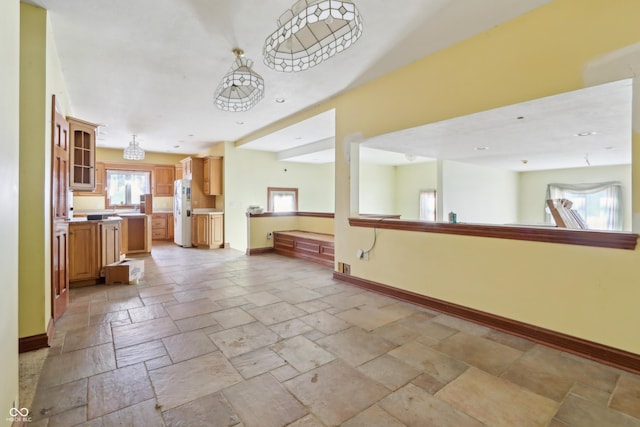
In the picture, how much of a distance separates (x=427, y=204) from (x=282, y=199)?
4.86 metres

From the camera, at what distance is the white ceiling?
2.50 meters

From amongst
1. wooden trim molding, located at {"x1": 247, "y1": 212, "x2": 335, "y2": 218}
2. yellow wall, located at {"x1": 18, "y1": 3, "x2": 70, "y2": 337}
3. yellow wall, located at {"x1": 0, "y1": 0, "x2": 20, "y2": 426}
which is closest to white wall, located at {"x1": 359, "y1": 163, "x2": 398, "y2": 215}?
wooden trim molding, located at {"x1": 247, "y1": 212, "x2": 335, "y2": 218}

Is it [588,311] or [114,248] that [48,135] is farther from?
[588,311]

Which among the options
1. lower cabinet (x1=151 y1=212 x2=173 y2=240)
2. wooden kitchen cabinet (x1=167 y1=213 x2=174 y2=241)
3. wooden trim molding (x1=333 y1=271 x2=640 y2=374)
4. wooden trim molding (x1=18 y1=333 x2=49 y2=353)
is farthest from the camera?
wooden kitchen cabinet (x1=167 y1=213 x2=174 y2=241)

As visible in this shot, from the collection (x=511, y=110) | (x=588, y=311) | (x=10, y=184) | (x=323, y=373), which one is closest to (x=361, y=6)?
(x=511, y=110)

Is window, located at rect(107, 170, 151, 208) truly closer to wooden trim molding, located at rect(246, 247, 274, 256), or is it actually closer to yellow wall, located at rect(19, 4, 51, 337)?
wooden trim molding, located at rect(246, 247, 274, 256)

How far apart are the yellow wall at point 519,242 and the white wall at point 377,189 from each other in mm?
6196

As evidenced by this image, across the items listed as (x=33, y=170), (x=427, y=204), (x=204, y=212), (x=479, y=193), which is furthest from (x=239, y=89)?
(x=427, y=204)

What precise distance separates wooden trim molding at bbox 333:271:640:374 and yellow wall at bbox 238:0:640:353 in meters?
0.05

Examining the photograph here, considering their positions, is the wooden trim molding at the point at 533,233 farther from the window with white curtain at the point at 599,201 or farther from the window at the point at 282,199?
the window with white curtain at the point at 599,201

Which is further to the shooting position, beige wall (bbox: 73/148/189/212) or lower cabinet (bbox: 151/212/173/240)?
lower cabinet (bbox: 151/212/173/240)

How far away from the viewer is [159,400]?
1777mm

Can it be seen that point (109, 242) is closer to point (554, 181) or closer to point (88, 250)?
point (88, 250)

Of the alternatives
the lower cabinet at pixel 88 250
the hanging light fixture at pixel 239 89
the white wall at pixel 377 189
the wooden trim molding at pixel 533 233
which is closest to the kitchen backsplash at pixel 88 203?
the lower cabinet at pixel 88 250
